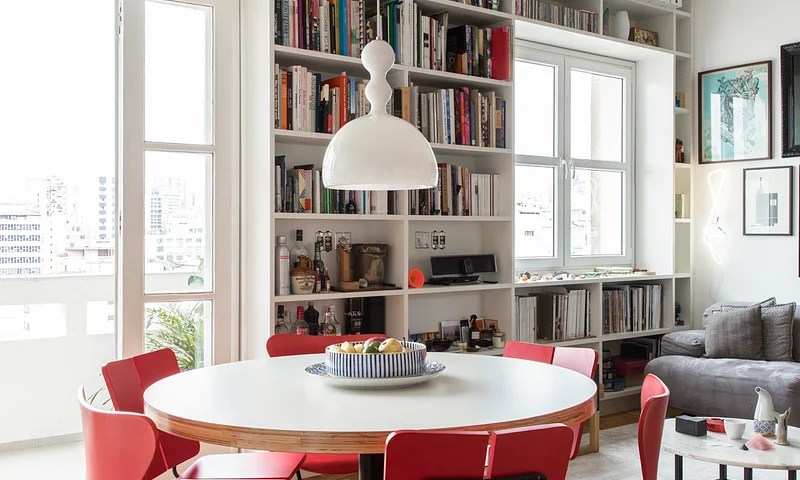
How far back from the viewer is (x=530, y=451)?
5.86 ft

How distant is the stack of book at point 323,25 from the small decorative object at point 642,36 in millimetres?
2253

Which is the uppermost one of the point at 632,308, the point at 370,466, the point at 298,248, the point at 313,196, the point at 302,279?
the point at 313,196

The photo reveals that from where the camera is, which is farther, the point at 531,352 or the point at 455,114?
the point at 455,114

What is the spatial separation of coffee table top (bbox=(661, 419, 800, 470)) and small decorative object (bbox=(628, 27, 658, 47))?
3010mm

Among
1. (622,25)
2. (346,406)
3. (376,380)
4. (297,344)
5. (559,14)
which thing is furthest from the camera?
(622,25)

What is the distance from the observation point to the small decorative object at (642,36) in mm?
5375

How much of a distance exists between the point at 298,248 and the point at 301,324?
1.24 feet

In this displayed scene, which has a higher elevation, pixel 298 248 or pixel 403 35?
pixel 403 35

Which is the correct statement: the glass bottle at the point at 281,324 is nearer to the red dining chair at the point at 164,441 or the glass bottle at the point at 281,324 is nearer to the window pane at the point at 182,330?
the window pane at the point at 182,330

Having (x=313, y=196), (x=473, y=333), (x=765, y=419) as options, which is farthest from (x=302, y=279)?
(x=765, y=419)

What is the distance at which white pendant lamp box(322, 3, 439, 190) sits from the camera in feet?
7.95

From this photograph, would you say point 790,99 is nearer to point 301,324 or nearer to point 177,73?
point 301,324

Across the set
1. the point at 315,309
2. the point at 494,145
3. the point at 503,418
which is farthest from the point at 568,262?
the point at 503,418

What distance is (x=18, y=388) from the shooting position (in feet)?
15.4
